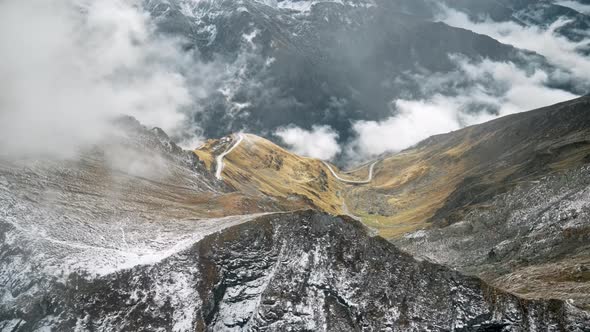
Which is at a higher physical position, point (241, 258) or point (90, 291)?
point (241, 258)

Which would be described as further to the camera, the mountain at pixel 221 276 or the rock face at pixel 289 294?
the mountain at pixel 221 276

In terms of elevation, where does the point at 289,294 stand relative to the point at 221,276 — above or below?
below

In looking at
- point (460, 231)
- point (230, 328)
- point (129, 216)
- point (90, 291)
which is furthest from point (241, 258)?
point (460, 231)

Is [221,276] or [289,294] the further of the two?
[221,276]

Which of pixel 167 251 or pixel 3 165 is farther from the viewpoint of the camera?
pixel 3 165

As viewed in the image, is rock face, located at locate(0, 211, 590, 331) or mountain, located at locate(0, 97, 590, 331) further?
mountain, located at locate(0, 97, 590, 331)

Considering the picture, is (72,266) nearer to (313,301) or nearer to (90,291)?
(90,291)

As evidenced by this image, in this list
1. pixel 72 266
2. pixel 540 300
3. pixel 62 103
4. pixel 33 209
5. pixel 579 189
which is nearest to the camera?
pixel 540 300

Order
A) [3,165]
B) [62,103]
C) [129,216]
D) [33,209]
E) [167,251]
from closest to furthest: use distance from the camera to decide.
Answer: [167,251] < [33,209] < [129,216] < [3,165] < [62,103]
